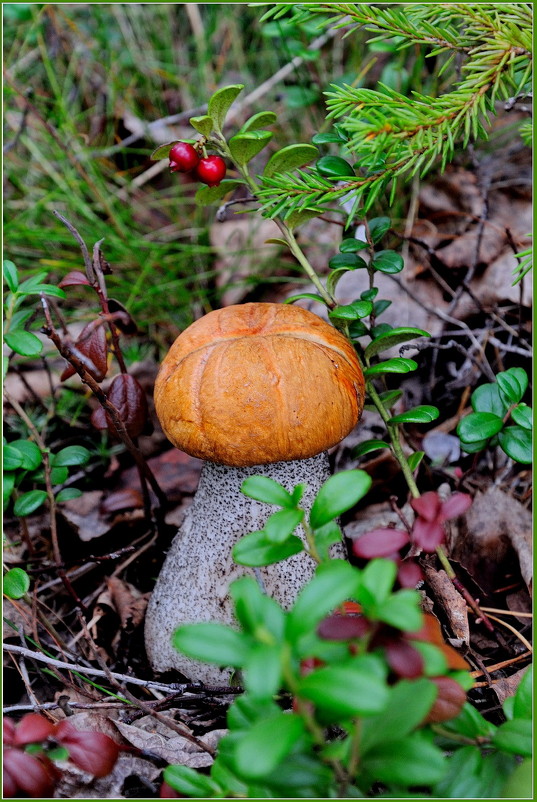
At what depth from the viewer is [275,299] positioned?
3102mm

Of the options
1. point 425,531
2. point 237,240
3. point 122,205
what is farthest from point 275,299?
point 425,531

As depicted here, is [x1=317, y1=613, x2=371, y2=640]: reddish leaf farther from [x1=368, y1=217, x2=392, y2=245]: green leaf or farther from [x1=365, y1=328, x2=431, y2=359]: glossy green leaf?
[x1=368, y1=217, x2=392, y2=245]: green leaf

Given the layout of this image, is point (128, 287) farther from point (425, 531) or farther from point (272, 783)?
point (272, 783)

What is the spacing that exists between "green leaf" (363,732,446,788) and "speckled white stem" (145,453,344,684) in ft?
2.75

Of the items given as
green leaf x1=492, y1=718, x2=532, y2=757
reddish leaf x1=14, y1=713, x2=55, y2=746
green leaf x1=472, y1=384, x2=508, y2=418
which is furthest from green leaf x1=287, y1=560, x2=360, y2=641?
green leaf x1=472, y1=384, x2=508, y2=418

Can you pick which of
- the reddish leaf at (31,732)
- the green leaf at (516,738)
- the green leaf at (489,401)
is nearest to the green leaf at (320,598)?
the green leaf at (516,738)

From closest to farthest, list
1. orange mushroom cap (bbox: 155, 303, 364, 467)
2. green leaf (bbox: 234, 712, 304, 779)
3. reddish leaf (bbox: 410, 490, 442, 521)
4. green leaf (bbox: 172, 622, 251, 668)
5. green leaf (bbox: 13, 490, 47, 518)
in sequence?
green leaf (bbox: 234, 712, 304, 779) < green leaf (bbox: 172, 622, 251, 668) < reddish leaf (bbox: 410, 490, 442, 521) < orange mushroom cap (bbox: 155, 303, 364, 467) < green leaf (bbox: 13, 490, 47, 518)

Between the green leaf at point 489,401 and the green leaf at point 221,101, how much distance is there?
1025mm

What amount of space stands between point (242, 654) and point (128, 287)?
2.49 meters

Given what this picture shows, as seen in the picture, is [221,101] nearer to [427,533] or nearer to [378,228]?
[378,228]

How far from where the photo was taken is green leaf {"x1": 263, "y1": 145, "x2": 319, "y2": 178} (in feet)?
5.58

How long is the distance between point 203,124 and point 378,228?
0.57 meters

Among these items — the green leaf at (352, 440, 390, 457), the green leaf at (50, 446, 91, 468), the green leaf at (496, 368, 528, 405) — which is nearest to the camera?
the green leaf at (496, 368, 528, 405)

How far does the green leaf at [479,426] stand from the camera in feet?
5.79
